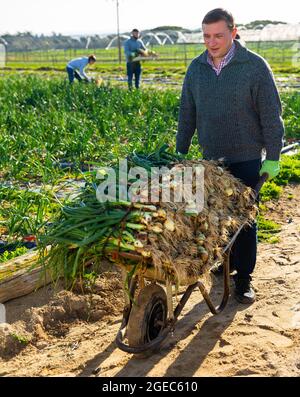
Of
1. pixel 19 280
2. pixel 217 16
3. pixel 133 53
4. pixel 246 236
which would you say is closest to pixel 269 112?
pixel 217 16

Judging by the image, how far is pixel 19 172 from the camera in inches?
264

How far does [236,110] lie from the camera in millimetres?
3834

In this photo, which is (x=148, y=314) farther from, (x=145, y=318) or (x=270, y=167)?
(x=270, y=167)

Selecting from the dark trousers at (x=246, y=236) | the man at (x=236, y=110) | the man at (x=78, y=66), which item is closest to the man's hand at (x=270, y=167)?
the man at (x=236, y=110)

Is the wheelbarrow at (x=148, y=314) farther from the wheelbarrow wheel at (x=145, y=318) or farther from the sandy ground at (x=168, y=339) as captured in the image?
the sandy ground at (x=168, y=339)

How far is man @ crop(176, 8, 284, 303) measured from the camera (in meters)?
3.71

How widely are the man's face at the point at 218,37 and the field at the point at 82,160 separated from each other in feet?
2.29

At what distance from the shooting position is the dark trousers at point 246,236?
399 cm

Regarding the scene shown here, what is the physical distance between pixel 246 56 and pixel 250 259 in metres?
1.35

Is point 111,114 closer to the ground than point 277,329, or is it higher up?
higher up

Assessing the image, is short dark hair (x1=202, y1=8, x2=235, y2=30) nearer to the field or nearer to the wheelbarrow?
the field

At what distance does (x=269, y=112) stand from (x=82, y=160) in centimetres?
403

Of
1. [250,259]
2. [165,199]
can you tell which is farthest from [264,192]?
[165,199]
